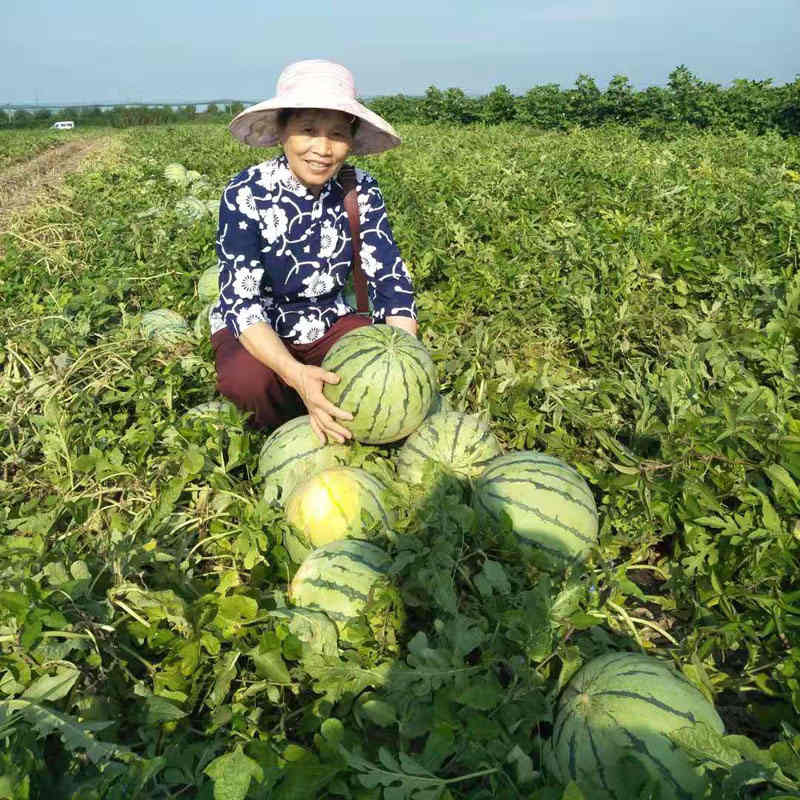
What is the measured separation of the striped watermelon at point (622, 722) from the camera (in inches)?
59.9

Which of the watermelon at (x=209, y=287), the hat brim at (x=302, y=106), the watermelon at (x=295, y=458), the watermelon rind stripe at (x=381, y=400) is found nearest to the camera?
the watermelon rind stripe at (x=381, y=400)

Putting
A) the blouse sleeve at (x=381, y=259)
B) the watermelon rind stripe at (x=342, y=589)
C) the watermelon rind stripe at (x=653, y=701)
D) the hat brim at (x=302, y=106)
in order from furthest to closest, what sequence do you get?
the blouse sleeve at (x=381, y=259) < the hat brim at (x=302, y=106) < the watermelon rind stripe at (x=342, y=589) < the watermelon rind stripe at (x=653, y=701)

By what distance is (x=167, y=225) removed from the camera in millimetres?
7023

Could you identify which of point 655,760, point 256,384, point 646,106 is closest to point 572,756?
point 655,760

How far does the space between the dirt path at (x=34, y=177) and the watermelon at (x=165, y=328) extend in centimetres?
553

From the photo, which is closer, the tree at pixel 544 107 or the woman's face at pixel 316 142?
the woman's face at pixel 316 142

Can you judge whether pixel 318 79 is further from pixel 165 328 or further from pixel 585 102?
pixel 585 102

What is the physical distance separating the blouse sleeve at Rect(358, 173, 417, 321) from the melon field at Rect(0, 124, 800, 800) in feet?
1.56

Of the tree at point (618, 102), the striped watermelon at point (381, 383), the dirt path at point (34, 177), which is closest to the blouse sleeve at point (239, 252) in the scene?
the striped watermelon at point (381, 383)

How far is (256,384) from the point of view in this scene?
3457 mm

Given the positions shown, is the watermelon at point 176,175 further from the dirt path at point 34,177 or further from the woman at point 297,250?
the woman at point 297,250

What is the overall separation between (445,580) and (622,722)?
0.57m

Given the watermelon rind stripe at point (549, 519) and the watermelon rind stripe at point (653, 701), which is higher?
the watermelon rind stripe at point (549, 519)

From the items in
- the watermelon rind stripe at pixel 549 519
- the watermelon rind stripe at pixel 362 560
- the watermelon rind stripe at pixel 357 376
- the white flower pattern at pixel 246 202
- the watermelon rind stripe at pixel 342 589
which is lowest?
the watermelon rind stripe at pixel 342 589
